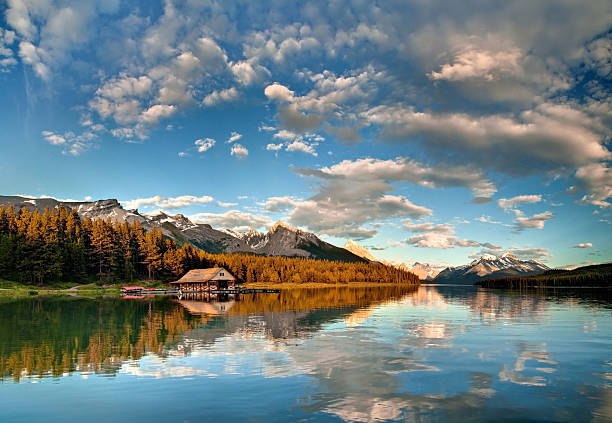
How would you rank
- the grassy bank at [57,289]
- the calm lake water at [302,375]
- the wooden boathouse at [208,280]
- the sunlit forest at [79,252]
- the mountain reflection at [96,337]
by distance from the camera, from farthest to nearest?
the wooden boathouse at [208,280] < the sunlit forest at [79,252] < the grassy bank at [57,289] < the mountain reflection at [96,337] < the calm lake water at [302,375]

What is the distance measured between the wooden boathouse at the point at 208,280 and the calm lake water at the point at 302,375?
89373 mm

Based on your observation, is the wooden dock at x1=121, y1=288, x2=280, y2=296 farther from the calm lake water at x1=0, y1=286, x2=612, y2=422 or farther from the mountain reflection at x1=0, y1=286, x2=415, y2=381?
the calm lake water at x1=0, y1=286, x2=612, y2=422

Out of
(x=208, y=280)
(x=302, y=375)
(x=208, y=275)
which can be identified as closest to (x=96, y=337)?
(x=302, y=375)

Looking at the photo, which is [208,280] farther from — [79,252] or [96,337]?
[96,337]

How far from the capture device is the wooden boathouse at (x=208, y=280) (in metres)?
123

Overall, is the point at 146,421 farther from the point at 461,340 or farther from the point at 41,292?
the point at 41,292

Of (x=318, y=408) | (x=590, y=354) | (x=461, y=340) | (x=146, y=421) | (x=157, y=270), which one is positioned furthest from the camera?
(x=157, y=270)

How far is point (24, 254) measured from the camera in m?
108

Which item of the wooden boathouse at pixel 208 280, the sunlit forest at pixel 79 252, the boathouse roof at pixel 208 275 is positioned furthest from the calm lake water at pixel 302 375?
the wooden boathouse at pixel 208 280

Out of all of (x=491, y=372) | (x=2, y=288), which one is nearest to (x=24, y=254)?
(x=2, y=288)

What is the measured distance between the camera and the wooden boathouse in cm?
12281

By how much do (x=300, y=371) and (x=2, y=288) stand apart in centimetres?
10728

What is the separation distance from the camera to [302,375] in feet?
60.4

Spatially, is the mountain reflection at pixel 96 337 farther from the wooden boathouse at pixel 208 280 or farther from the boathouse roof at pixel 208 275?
the wooden boathouse at pixel 208 280
